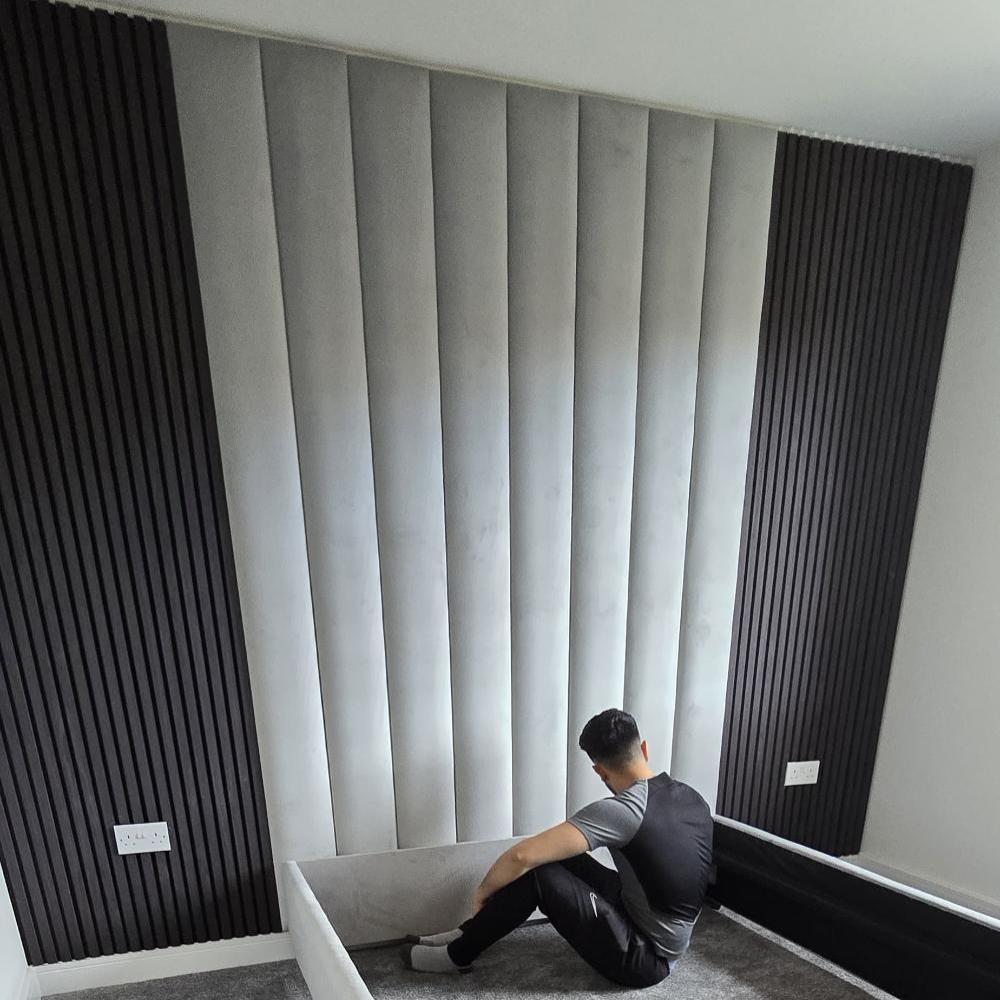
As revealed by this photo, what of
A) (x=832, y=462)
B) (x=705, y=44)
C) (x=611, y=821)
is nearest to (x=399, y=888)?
(x=611, y=821)

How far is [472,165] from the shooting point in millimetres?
1644

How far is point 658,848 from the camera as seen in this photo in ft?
5.49

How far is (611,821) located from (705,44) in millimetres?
1930

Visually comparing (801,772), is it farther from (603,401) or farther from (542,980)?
(603,401)

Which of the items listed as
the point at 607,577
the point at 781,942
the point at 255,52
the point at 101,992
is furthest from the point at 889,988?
the point at 255,52

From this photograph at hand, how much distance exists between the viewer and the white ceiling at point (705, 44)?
1354 millimetres

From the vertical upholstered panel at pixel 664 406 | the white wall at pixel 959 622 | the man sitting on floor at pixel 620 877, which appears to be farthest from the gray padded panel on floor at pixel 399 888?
the white wall at pixel 959 622

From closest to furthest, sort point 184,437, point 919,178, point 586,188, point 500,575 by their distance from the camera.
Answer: point 184,437 → point 586,188 → point 500,575 → point 919,178

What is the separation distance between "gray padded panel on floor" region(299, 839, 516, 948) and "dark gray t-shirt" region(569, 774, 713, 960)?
46 cm

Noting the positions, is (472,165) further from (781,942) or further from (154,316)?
(781,942)

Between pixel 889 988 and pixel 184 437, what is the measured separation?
2316mm

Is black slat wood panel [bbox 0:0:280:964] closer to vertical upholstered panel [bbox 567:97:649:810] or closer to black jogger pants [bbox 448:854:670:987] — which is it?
black jogger pants [bbox 448:854:670:987]

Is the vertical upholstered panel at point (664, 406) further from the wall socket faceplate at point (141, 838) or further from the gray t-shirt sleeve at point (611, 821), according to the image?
the wall socket faceplate at point (141, 838)

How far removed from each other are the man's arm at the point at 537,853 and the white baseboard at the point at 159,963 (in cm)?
73
